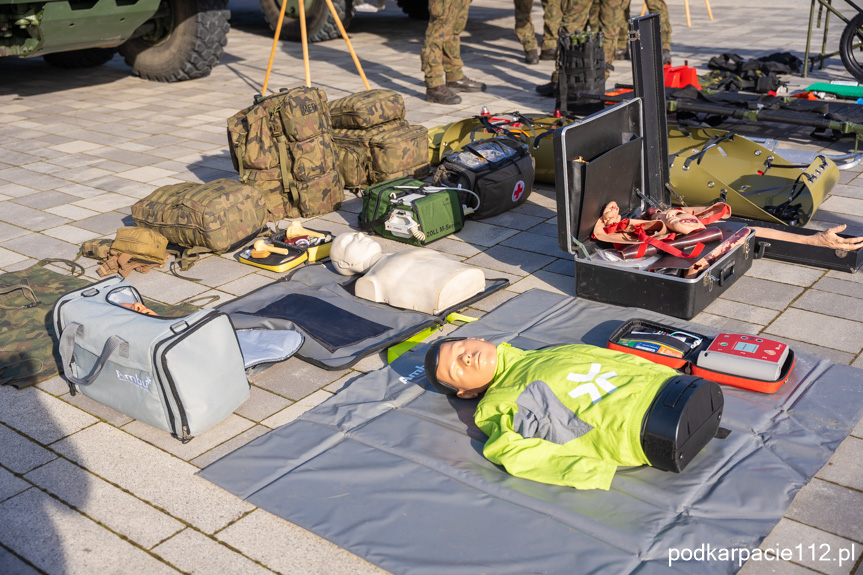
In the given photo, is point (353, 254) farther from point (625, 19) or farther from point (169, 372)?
point (625, 19)

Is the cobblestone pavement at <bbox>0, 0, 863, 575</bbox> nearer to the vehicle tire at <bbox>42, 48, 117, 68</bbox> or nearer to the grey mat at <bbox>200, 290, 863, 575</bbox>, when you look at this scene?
the grey mat at <bbox>200, 290, 863, 575</bbox>

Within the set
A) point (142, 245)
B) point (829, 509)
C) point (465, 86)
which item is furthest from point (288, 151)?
point (829, 509)

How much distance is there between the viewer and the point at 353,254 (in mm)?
5141

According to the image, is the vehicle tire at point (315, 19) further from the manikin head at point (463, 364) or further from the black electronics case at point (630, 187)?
the manikin head at point (463, 364)

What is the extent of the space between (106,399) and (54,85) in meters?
9.40

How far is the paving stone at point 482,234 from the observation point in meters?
5.89

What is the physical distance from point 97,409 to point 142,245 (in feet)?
5.68

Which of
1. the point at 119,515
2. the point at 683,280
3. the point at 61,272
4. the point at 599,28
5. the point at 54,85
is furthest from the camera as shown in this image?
the point at 54,85

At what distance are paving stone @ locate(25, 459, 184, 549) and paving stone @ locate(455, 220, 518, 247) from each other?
3188 millimetres

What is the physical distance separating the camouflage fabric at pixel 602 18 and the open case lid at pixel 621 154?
4240 mm

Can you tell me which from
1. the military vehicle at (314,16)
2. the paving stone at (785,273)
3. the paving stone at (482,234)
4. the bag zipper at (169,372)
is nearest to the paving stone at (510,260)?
the paving stone at (482,234)

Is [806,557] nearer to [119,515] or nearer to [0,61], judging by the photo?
[119,515]

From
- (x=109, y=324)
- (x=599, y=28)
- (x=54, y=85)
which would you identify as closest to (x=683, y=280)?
(x=109, y=324)

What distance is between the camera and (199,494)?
3359 millimetres
